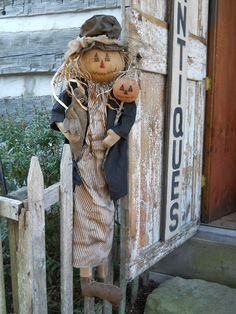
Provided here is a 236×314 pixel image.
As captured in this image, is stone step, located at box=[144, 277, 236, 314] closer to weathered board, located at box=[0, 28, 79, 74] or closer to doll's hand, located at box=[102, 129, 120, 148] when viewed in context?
doll's hand, located at box=[102, 129, 120, 148]

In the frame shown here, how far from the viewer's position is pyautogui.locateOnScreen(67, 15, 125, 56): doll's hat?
5.95 ft

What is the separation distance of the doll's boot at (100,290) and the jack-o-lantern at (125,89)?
95 centimetres

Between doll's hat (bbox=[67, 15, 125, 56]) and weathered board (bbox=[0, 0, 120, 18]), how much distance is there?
1015 mm

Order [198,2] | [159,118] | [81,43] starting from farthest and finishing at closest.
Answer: [198,2], [159,118], [81,43]

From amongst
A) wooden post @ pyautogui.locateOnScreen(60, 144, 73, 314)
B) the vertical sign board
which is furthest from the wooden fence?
the vertical sign board

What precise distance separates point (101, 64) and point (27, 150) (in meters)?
0.89

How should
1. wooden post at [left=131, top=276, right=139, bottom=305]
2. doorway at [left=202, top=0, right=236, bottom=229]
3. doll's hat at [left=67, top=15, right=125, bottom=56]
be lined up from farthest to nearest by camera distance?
doorway at [left=202, top=0, right=236, bottom=229] < wooden post at [left=131, top=276, right=139, bottom=305] < doll's hat at [left=67, top=15, right=125, bottom=56]

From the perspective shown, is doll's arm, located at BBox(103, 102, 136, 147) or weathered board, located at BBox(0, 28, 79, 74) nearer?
doll's arm, located at BBox(103, 102, 136, 147)

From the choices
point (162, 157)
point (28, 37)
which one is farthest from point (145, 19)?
point (28, 37)

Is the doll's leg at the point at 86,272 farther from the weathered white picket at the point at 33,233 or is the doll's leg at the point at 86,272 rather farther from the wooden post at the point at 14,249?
the wooden post at the point at 14,249

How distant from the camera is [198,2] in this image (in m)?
2.71

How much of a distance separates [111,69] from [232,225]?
194cm

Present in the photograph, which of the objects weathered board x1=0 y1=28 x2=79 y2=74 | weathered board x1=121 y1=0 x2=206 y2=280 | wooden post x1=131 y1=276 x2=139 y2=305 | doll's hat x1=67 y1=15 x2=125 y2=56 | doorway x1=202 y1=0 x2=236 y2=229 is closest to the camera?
doll's hat x1=67 y1=15 x2=125 y2=56

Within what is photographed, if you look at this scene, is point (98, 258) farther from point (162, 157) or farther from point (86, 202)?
point (162, 157)
